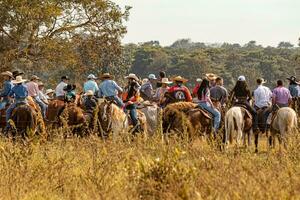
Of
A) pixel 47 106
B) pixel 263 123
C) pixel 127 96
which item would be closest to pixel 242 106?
pixel 263 123

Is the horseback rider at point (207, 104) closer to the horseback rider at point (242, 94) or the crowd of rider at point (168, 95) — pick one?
the crowd of rider at point (168, 95)

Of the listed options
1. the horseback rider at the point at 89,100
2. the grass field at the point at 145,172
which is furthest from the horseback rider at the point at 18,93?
the grass field at the point at 145,172

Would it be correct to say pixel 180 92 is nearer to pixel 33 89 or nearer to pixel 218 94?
pixel 218 94

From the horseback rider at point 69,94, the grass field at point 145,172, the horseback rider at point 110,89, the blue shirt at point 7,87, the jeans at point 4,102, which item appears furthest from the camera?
the horseback rider at point 69,94

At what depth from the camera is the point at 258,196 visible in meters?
6.48

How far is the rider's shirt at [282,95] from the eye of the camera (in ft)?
61.3

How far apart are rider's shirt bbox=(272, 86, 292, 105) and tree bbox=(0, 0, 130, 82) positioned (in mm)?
11328

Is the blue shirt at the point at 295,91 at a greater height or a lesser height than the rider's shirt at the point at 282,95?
lesser

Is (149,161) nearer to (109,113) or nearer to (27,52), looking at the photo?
(109,113)

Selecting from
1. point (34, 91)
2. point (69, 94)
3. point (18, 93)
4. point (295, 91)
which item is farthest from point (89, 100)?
point (295, 91)

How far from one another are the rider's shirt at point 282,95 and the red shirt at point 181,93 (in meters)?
2.44

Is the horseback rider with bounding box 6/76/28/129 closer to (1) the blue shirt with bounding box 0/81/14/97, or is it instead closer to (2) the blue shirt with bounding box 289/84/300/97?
(1) the blue shirt with bounding box 0/81/14/97

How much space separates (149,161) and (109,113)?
8.43 meters

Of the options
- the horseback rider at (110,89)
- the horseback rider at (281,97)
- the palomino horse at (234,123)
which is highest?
the horseback rider at (110,89)
